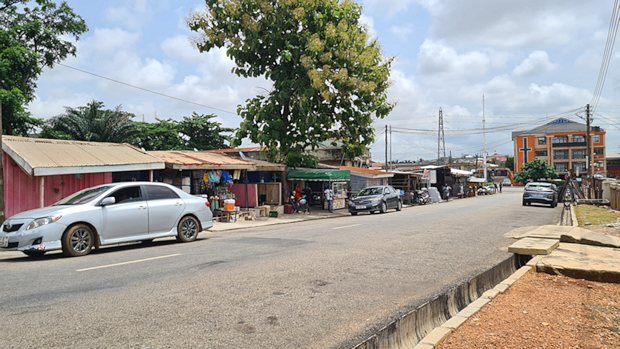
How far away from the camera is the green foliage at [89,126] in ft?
92.5

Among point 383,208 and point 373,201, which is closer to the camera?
point 373,201

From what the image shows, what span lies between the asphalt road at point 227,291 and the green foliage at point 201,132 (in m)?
30.8

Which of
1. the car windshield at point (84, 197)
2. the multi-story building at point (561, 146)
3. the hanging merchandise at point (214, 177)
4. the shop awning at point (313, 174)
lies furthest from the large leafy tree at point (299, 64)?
the multi-story building at point (561, 146)

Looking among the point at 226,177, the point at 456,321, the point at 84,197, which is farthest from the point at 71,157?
the point at 456,321

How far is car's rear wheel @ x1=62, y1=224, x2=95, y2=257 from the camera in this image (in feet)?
31.5

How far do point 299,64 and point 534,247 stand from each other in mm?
19522

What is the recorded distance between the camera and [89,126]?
28.3 metres

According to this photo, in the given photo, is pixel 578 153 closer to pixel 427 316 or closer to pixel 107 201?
pixel 107 201

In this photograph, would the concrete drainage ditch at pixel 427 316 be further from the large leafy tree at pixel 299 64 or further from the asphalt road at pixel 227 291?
the large leafy tree at pixel 299 64

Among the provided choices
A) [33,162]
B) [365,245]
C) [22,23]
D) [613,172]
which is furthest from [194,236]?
[613,172]

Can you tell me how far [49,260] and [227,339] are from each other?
668 cm

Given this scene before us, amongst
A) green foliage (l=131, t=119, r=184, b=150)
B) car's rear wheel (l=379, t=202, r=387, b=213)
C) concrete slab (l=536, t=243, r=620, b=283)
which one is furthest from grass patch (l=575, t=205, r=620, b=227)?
green foliage (l=131, t=119, r=184, b=150)

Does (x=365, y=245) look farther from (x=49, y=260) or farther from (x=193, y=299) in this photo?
(x=49, y=260)

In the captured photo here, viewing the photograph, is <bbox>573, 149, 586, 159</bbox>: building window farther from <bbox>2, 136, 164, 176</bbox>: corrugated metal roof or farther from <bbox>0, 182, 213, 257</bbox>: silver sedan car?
<bbox>0, 182, 213, 257</bbox>: silver sedan car
